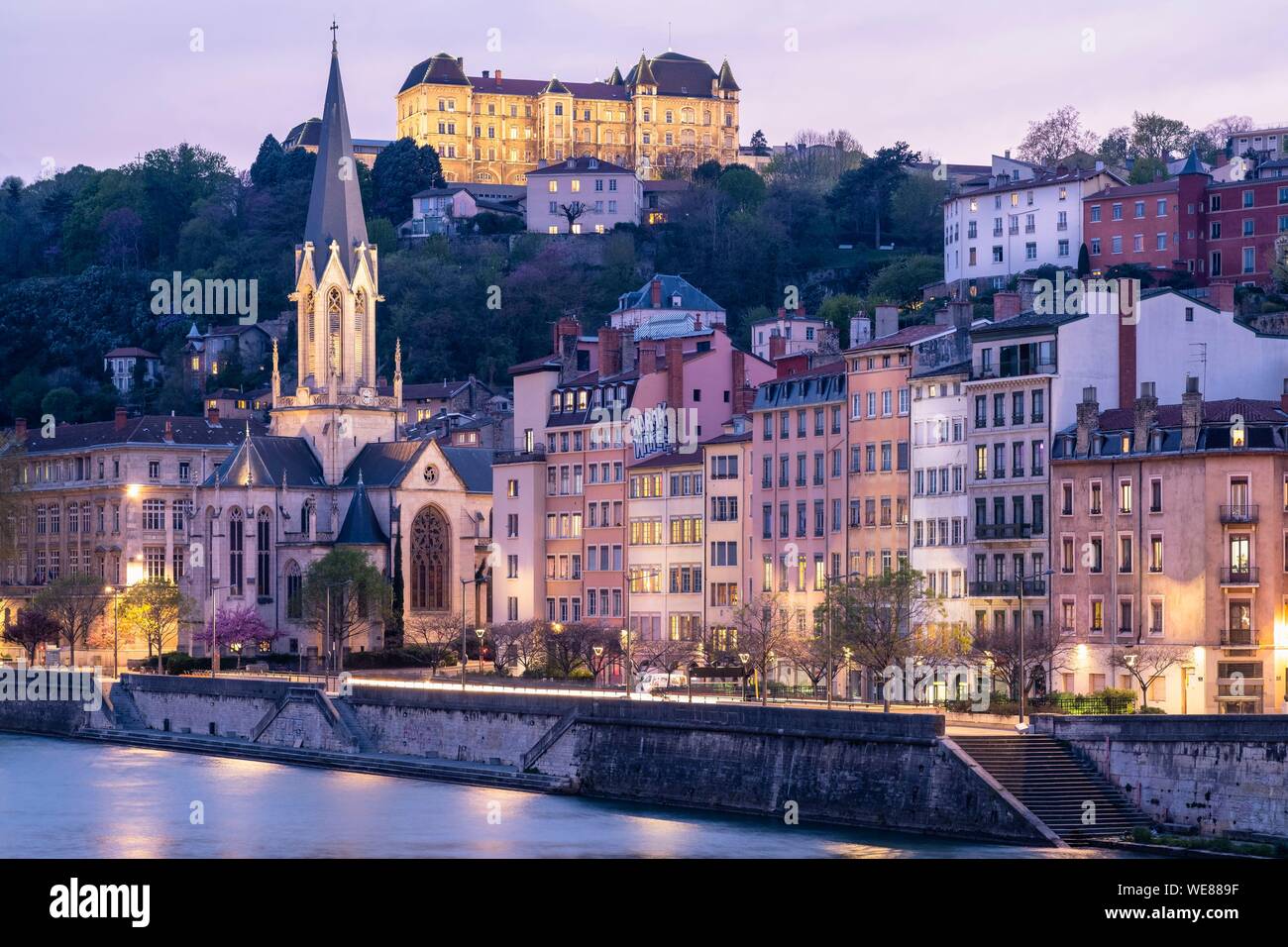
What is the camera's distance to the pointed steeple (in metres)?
130

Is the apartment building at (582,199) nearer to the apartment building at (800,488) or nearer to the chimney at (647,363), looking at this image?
the chimney at (647,363)

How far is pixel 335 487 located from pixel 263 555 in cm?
534

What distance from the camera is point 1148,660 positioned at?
73625 mm

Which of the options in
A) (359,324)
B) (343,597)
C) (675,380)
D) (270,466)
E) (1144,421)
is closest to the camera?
(1144,421)

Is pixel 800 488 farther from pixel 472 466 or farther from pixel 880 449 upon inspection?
pixel 472 466

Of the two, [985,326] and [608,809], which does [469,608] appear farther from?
[608,809]

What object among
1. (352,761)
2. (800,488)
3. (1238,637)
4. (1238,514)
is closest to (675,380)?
(800,488)

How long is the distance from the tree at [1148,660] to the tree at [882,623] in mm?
5784

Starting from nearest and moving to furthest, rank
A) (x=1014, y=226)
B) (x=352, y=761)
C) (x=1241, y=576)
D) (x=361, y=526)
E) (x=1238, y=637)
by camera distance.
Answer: (x=1238, y=637)
(x=1241, y=576)
(x=352, y=761)
(x=361, y=526)
(x=1014, y=226)

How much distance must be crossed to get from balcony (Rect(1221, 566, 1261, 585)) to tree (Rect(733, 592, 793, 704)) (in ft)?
45.4

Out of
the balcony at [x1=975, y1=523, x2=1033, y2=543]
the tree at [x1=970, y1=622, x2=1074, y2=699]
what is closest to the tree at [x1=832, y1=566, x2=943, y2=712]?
the tree at [x1=970, y1=622, x2=1074, y2=699]

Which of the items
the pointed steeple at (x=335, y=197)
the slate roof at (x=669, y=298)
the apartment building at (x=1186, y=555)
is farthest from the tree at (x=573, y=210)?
the apartment building at (x=1186, y=555)
